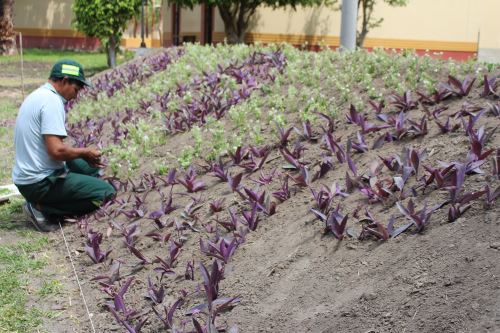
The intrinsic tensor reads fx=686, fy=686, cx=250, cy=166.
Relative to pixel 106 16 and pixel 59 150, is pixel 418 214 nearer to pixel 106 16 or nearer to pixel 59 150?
pixel 59 150

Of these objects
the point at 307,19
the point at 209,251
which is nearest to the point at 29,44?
the point at 307,19

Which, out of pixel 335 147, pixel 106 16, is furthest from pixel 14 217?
pixel 106 16

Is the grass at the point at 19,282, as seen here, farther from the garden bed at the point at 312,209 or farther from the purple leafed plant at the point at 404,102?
the purple leafed plant at the point at 404,102

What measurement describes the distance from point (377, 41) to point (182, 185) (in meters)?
22.5

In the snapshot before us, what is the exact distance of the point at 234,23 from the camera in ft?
84.6

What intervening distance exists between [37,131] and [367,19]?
72.1 feet

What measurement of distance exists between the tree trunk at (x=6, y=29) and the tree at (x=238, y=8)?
377 inches

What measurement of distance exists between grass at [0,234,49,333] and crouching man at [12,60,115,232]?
36cm

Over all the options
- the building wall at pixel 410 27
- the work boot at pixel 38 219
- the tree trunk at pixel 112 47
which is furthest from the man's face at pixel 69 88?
the building wall at pixel 410 27

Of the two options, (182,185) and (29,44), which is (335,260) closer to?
(182,185)

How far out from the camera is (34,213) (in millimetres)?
6520

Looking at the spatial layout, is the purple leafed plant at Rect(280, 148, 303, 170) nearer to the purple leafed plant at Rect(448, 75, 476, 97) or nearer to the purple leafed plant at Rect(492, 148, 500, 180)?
the purple leafed plant at Rect(448, 75, 476, 97)

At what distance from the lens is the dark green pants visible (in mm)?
6441

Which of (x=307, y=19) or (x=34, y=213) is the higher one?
(x=307, y=19)
